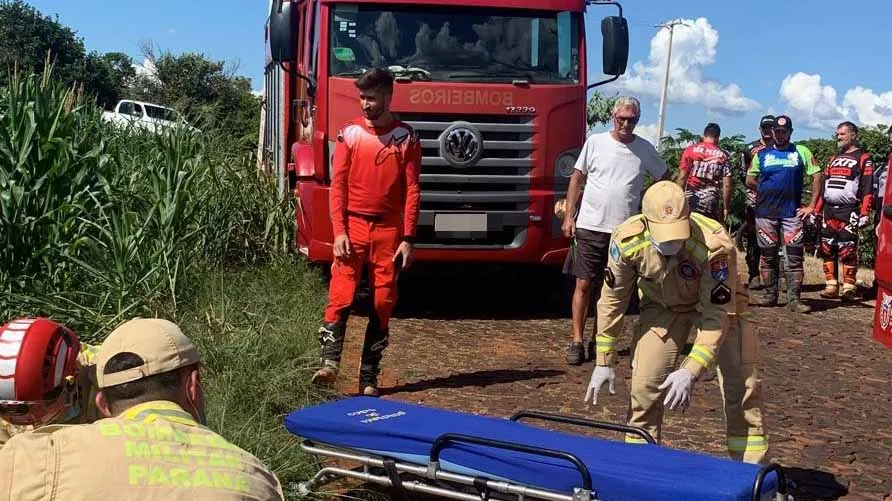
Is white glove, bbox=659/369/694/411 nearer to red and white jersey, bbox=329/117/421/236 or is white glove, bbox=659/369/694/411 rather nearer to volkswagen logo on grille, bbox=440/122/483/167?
red and white jersey, bbox=329/117/421/236

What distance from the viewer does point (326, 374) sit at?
20.3 ft

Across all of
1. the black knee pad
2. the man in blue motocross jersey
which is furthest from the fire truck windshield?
the black knee pad

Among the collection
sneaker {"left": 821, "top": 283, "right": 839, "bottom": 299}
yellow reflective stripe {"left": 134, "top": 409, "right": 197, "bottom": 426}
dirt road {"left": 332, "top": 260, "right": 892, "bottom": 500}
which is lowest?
dirt road {"left": 332, "top": 260, "right": 892, "bottom": 500}

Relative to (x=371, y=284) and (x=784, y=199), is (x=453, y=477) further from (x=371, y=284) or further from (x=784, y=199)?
(x=784, y=199)

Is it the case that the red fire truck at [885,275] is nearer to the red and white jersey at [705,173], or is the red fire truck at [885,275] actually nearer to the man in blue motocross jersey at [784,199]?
the man in blue motocross jersey at [784,199]

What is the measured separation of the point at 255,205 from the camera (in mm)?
10469

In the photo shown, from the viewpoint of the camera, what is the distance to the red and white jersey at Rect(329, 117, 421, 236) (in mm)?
6430

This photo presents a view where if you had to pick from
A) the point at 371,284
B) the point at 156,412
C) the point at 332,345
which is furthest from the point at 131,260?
the point at 156,412

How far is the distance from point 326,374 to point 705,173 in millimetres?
6609

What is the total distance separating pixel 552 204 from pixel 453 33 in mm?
1733

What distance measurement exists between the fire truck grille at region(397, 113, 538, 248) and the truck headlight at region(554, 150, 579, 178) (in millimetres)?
258

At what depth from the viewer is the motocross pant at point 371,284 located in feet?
20.8

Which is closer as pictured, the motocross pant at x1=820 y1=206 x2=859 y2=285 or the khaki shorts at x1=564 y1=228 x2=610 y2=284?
the khaki shorts at x1=564 y1=228 x2=610 y2=284

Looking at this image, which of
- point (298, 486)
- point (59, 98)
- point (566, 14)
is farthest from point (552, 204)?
point (298, 486)
